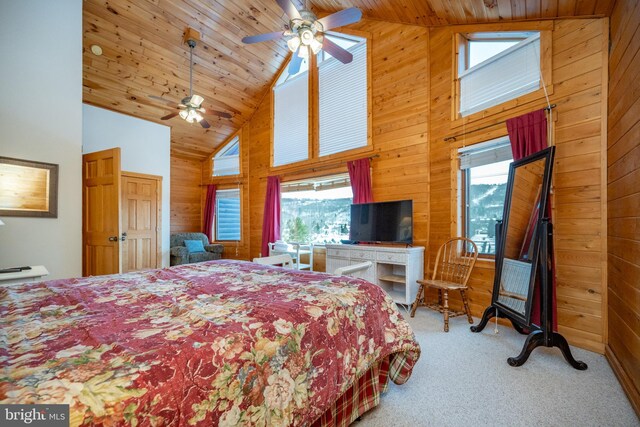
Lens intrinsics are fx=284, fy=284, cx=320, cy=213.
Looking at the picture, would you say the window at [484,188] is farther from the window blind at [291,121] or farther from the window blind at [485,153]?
the window blind at [291,121]

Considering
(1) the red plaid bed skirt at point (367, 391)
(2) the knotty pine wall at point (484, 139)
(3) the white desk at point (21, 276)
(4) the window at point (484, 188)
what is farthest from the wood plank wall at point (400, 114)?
(3) the white desk at point (21, 276)

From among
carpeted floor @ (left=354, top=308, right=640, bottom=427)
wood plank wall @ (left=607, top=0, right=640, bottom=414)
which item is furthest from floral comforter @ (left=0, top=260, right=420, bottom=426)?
wood plank wall @ (left=607, top=0, right=640, bottom=414)

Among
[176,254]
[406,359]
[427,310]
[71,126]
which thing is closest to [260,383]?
[406,359]

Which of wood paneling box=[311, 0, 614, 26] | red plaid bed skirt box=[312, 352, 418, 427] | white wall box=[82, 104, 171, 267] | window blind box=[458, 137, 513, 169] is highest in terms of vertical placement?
wood paneling box=[311, 0, 614, 26]

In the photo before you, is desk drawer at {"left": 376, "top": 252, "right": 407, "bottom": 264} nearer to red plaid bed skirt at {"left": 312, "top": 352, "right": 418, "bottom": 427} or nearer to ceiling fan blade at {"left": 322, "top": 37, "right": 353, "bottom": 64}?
red plaid bed skirt at {"left": 312, "top": 352, "right": 418, "bottom": 427}

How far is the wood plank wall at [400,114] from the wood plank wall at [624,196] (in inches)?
70.9

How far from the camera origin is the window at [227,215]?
266 inches

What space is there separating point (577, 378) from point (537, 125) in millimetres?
2144

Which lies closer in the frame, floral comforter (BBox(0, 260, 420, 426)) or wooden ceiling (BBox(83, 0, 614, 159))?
floral comforter (BBox(0, 260, 420, 426))

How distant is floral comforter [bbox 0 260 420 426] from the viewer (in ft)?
2.33

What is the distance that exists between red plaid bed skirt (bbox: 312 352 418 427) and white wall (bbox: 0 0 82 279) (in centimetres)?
341

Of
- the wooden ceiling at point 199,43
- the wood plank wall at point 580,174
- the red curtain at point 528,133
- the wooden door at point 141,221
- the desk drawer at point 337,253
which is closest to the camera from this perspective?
the wood plank wall at point 580,174

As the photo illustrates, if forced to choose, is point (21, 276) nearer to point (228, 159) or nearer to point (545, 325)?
point (545, 325)

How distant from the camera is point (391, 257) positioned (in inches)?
141
